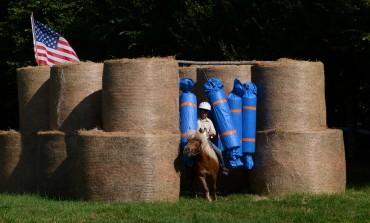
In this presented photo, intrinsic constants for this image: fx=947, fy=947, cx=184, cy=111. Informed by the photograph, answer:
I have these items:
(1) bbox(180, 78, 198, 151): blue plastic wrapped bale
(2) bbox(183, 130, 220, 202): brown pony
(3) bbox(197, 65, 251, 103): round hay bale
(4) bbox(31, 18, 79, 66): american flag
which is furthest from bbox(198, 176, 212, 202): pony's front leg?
(4) bbox(31, 18, 79, 66): american flag

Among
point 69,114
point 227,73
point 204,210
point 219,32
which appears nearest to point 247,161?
point 227,73

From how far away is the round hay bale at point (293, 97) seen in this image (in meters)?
17.8

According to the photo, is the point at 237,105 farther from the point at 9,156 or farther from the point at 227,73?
the point at 9,156

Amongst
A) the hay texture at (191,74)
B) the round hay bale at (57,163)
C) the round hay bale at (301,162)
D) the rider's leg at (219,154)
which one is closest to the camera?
the round hay bale at (301,162)

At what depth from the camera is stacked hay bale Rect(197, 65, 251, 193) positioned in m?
19.2

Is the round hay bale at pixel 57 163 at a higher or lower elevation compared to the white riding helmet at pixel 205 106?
lower

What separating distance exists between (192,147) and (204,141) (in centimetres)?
43

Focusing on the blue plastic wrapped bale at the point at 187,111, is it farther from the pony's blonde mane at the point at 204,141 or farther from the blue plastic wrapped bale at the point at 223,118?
the pony's blonde mane at the point at 204,141

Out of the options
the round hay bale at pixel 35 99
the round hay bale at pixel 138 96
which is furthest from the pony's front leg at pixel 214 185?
the round hay bale at pixel 35 99

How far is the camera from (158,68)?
17.2 m

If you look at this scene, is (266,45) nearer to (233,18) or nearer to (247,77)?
(233,18)

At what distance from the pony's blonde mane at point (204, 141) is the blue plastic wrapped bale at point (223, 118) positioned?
1.30 feet

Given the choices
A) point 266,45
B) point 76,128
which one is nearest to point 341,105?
point 266,45

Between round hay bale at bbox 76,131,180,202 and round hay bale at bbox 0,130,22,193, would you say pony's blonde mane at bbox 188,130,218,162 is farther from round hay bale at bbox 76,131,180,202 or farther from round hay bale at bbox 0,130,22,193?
round hay bale at bbox 0,130,22,193
